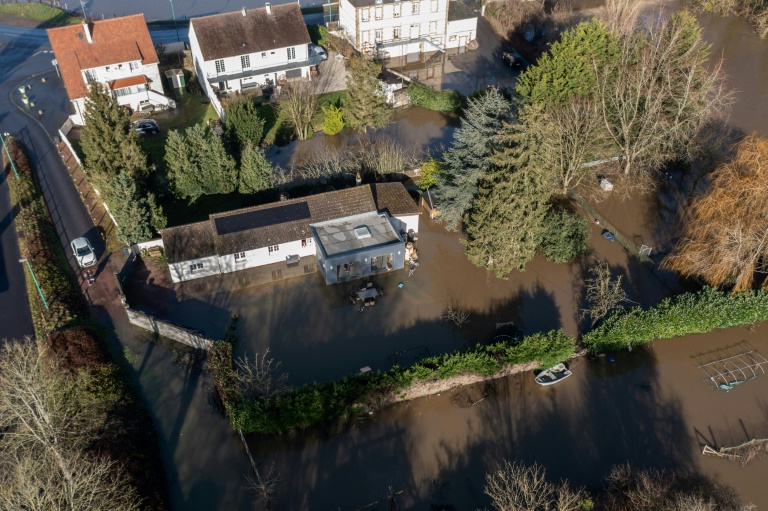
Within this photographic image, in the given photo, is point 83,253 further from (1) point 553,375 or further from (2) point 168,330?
(1) point 553,375

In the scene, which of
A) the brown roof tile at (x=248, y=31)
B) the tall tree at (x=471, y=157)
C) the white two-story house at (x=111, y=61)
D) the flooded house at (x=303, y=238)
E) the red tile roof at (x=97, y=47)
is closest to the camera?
the flooded house at (x=303, y=238)

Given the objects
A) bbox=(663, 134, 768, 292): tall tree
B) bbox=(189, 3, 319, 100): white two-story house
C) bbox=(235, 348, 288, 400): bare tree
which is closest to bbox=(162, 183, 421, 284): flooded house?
bbox=(235, 348, 288, 400): bare tree

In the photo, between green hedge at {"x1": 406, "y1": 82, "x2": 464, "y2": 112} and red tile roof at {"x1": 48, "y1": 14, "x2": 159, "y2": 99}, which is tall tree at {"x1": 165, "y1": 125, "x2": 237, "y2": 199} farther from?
green hedge at {"x1": 406, "y1": 82, "x2": 464, "y2": 112}

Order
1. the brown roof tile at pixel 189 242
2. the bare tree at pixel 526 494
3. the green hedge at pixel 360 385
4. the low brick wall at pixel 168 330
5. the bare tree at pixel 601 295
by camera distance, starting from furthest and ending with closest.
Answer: the brown roof tile at pixel 189 242 → the bare tree at pixel 601 295 → the low brick wall at pixel 168 330 → the green hedge at pixel 360 385 → the bare tree at pixel 526 494

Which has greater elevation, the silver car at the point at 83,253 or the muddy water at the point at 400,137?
the muddy water at the point at 400,137

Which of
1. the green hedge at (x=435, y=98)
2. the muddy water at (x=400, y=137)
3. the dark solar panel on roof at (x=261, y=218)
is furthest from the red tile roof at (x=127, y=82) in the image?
the green hedge at (x=435, y=98)

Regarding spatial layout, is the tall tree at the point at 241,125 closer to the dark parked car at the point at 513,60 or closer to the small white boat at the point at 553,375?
the small white boat at the point at 553,375

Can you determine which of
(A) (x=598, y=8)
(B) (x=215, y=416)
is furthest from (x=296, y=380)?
(A) (x=598, y=8)
